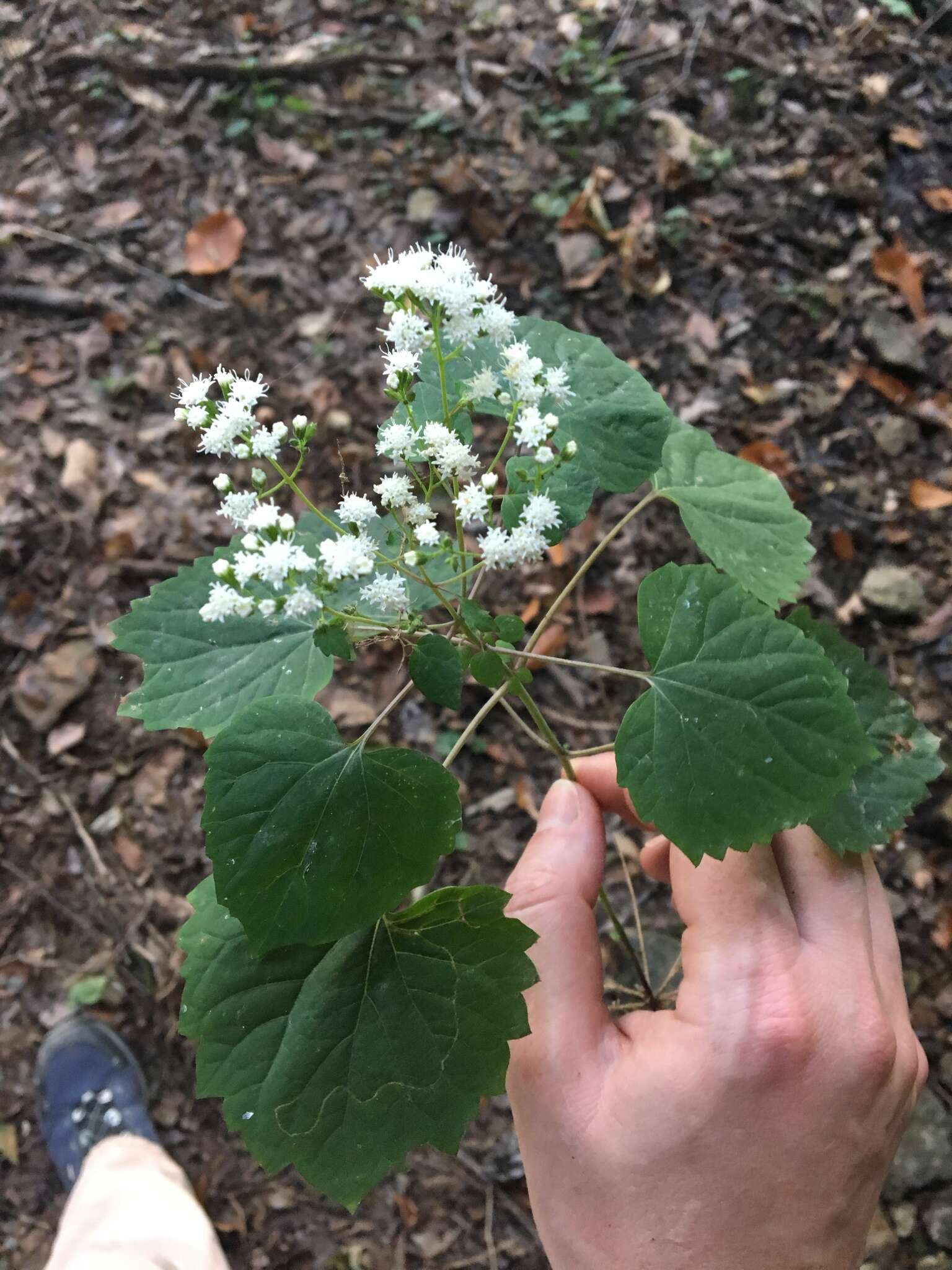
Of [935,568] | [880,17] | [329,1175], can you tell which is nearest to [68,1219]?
[329,1175]

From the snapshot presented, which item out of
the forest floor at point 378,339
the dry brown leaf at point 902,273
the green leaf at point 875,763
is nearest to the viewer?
the green leaf at point 875,763

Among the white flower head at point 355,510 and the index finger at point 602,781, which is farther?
the index finger at point 602,781

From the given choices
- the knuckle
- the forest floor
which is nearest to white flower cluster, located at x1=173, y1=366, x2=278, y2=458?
the knuckle

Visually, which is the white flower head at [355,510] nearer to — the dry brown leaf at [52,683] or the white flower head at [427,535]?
the white flower head at [427,535]

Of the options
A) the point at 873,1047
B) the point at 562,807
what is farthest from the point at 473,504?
the point at 873,1047

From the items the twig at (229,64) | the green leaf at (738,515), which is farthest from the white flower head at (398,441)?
the twig at (229,64)

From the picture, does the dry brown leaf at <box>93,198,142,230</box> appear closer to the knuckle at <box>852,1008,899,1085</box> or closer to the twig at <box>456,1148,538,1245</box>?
the twig at <box>456,1148,538,1245</box>

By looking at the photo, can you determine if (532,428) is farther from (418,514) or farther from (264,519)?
(264,519)
